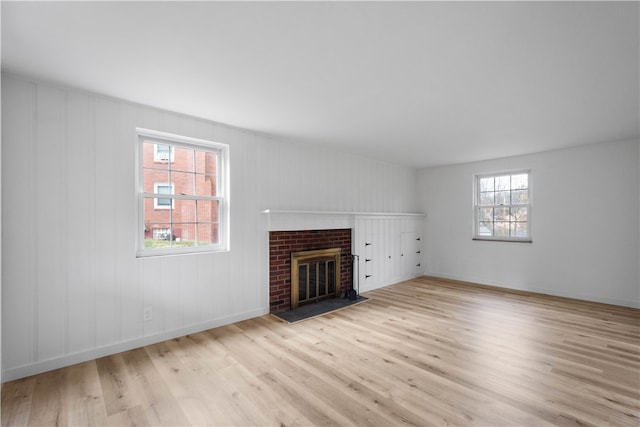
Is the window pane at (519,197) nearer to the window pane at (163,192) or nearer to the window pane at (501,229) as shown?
the window pane at (501,229)

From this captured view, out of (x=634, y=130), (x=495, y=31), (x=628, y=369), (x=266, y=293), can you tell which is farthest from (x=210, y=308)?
(x=634, y=130)

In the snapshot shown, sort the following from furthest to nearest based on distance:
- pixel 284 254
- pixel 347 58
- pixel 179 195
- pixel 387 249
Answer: pixel 387 249
pixel 284 254
pixel 179 195
pixel 347 58

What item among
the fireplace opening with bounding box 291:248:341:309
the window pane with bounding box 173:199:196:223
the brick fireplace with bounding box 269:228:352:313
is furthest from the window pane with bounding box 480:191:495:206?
the window pane with bounding box 173:199:196:223

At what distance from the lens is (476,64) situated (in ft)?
7.00

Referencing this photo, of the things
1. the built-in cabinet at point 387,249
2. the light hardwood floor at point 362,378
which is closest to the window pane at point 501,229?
the built-in cabinet at point 387,249

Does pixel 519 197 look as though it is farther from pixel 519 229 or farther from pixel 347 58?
pixel 347 58

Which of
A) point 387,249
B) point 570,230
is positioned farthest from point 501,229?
point 387,249

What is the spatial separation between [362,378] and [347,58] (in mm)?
2330

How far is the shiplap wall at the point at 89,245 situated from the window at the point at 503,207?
428cm

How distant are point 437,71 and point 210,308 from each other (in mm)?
3166

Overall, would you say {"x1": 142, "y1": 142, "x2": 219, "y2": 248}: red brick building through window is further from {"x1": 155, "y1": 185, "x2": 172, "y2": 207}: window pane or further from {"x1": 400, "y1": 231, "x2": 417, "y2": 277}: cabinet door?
{"x1": 400, "y1": 231, "x2": 417, "y2": 277}: cabinet door

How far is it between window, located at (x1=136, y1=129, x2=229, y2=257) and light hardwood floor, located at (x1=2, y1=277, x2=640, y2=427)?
100 cm

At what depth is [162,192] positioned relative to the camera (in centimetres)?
313

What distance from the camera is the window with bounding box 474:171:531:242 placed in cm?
512
